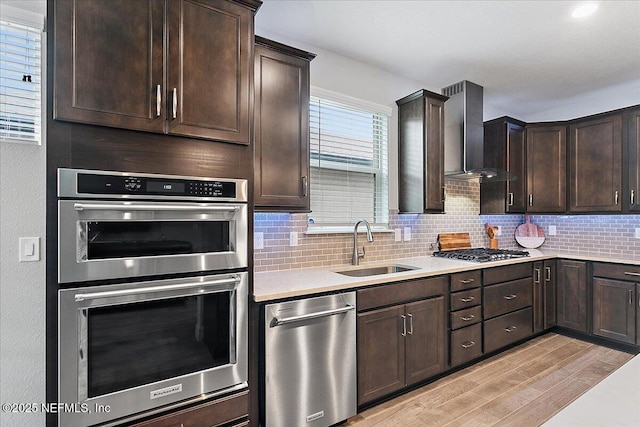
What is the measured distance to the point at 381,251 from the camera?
3.25 meters

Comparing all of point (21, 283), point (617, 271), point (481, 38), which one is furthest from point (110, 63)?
point (617, 271)

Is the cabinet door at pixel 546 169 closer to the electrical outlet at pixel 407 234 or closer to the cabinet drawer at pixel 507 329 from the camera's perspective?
the cabinet drawer at pixel 507 329

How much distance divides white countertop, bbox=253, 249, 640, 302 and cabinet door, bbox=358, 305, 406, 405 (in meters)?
0.24

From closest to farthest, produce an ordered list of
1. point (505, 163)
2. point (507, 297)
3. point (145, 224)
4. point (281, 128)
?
point (145, 224) < point (281, 128) < point (507, 297) < point (505, 163)

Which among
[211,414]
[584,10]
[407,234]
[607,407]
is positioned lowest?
[211,414]

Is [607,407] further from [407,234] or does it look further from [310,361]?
[407,234]

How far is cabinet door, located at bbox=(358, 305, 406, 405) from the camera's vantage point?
2.25 meters

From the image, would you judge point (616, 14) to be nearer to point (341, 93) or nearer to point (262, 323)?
point (341, 93)

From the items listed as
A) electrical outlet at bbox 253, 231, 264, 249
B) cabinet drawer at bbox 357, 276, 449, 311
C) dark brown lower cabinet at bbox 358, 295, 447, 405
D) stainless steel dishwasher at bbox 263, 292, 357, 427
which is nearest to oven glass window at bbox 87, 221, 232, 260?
stainless steel dishwasher at bbox 263, 292, 357, 427

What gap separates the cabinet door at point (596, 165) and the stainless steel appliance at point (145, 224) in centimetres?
412

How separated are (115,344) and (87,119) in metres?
1.03

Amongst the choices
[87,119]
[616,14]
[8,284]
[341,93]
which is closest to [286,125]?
[341,93]

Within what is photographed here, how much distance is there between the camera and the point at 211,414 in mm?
1722

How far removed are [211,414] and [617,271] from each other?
411 centimetres
